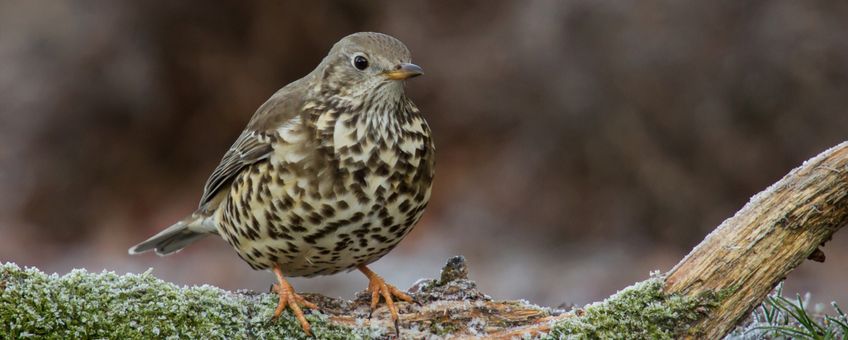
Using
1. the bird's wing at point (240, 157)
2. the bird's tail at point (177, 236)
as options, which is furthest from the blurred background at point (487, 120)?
the bird's wing at point (240, 157)

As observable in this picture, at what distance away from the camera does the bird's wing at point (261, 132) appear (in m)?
4.49

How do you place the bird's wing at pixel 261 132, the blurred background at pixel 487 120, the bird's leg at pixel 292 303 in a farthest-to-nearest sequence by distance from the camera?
the blurred background at pixel 487 120
the bird's wing at pixel 261 132
the bird's leg at pixel 292 303

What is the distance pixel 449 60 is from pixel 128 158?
3663mm

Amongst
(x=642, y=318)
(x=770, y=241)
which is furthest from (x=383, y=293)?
(x=770, y=241)

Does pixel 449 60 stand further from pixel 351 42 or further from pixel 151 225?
pixel 351 42

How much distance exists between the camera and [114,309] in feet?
12.0

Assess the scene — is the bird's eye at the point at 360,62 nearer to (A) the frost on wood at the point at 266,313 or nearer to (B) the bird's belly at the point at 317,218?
(B) the bird's belly at the point at 317,218

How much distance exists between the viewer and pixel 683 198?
9.10 m

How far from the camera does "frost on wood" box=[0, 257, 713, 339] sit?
141 inches

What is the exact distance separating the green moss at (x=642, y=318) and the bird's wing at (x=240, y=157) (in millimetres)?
1551

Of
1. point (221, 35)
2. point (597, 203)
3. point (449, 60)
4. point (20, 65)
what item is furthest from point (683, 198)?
point (20, 65)

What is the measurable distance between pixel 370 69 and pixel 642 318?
5.23 feet

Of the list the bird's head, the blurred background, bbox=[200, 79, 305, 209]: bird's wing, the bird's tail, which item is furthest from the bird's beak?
the blurred background

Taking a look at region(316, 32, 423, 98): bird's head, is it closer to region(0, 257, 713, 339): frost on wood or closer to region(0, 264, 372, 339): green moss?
region(0, 257, 713, 339): frost on wood
